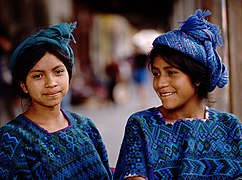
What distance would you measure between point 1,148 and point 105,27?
80.4ft

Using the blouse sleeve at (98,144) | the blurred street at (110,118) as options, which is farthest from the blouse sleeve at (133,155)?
the blurred street at (110,118)

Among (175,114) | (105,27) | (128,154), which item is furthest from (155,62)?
(105,27)

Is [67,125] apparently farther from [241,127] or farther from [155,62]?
[241,127]

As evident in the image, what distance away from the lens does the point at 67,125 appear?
2.92 meters

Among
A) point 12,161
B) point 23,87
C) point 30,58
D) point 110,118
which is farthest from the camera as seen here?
point 110,118

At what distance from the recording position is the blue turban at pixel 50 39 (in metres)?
2.75

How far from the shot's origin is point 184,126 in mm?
2686

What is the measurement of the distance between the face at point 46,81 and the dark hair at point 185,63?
0.51 meters

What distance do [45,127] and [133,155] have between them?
51cm

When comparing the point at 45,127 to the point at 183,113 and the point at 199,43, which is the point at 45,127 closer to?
the point at 183,113

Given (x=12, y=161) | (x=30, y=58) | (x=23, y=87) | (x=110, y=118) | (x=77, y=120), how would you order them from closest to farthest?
(x=12, y=161) → (x=30, y=58) → (x=23, y=87) → (x=77, y=120) → (x=110, y=118)

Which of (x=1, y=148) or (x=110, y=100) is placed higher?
(x=1, y=148)

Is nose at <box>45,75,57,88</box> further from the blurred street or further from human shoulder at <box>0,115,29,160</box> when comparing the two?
the blurred street

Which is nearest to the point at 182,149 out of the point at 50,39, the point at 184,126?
the point at 184,126
